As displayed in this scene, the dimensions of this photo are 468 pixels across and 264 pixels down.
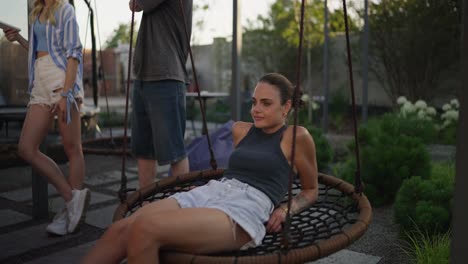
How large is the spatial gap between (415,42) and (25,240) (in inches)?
299

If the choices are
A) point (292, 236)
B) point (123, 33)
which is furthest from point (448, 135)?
point (123, 33)

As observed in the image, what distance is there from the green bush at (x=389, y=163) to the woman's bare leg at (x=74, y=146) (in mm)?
1814

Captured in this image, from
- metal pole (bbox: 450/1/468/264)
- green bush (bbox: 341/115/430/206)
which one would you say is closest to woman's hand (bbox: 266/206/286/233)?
metal pole (bbox: 450/1/468/264)

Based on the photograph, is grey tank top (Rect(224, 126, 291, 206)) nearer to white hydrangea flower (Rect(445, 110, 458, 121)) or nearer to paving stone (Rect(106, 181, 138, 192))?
paving stone (Rect(106, 181, 138, 192))

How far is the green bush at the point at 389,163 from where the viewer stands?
310cm

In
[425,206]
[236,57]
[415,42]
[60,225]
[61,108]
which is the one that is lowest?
[60,225]

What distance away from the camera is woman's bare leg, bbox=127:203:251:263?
1.30m

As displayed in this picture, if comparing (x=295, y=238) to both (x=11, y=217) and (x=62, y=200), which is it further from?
(x=62, y=200)

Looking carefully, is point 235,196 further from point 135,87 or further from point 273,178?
point 135,87

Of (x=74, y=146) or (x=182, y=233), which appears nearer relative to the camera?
(x=182, y=233)

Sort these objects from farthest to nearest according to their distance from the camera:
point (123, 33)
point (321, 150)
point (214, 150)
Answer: point (123, 33), point (321, 150), point (214, 150)

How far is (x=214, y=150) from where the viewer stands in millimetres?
3834

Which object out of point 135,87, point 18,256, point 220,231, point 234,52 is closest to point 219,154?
point 234,52

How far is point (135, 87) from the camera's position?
91.5 inches
